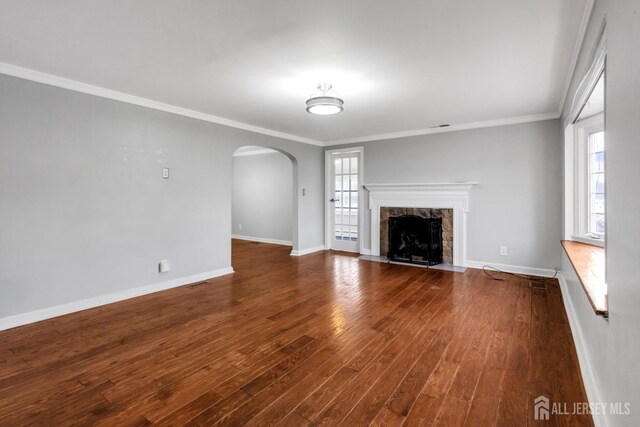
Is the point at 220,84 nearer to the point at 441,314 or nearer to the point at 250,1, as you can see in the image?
the point at 250,1

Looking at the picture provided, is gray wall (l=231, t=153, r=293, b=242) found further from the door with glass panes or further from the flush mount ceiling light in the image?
the flush mount ceiling light

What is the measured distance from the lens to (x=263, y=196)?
7797mm

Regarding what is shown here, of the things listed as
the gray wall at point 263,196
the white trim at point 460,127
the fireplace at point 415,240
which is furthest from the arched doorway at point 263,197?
the fireplace at point 415,240

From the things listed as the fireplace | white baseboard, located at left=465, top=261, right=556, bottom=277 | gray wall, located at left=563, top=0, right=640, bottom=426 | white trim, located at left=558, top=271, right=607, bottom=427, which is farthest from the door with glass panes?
gray wall, located at left=563, top=0, right=640, bottom=426

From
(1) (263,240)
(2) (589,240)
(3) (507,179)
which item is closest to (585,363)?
(2) (589,240)

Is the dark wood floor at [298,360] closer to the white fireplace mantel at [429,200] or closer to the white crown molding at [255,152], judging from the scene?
the white fireplace mantel at [429,200]

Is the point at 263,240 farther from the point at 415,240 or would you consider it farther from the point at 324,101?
the point at 324,101

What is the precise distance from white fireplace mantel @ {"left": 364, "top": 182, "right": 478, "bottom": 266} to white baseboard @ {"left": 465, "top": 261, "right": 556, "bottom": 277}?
17cm

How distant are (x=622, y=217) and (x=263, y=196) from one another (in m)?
7.11

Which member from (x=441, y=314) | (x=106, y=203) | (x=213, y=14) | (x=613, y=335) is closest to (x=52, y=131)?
(x=106, y=203)

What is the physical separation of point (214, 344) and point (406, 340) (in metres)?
1.57

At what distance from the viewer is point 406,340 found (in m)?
2.53

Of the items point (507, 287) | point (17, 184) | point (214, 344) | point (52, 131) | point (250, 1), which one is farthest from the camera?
point (507, 287)

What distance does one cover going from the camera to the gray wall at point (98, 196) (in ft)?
9.41
